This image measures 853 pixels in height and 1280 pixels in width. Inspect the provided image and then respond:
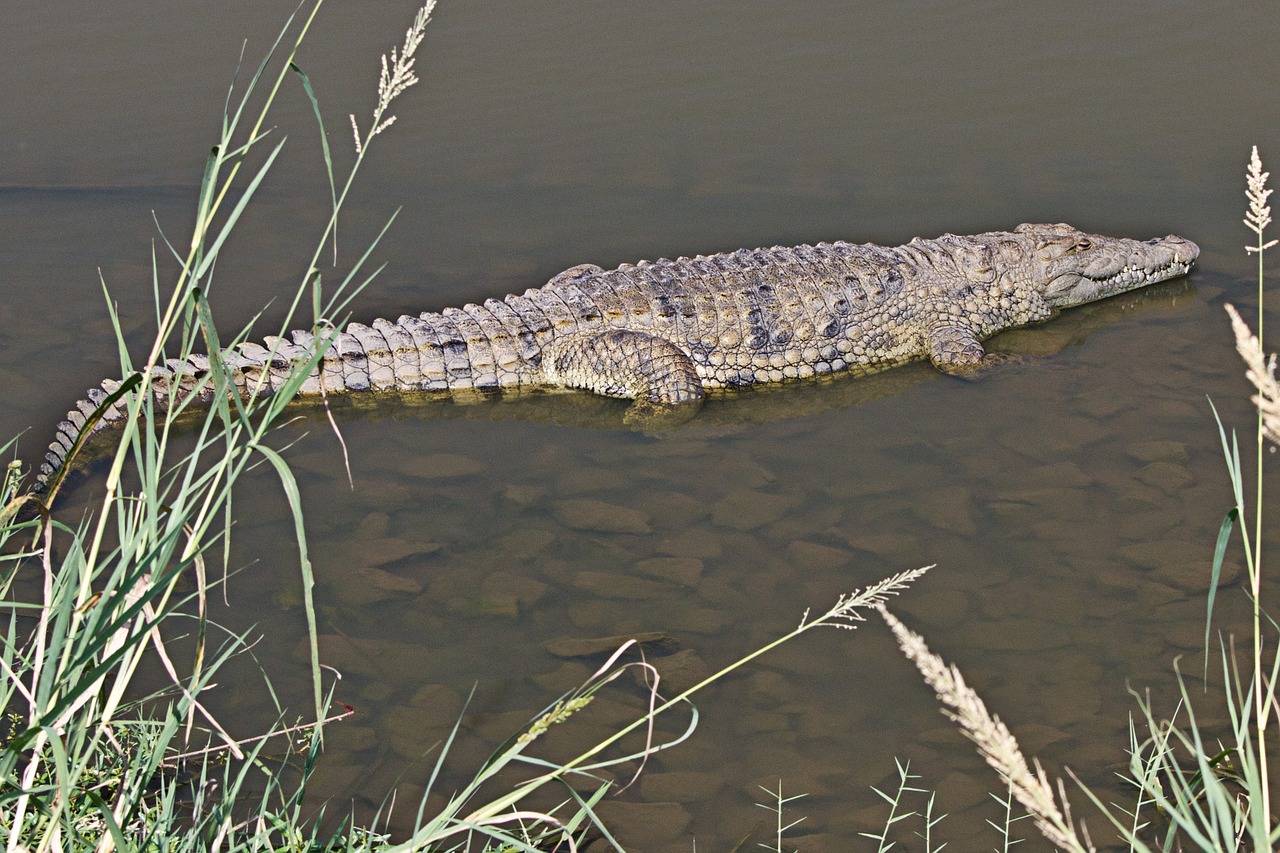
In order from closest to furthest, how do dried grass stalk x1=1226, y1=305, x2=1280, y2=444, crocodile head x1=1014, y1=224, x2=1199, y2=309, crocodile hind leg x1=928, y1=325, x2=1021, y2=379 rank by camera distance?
dried grass stalk x1=1226, y1=305, x2=1280, y2=444
crocodile hind leg x1=928, y1=325, x2=1021, y2=379
crocodile head x1=1014, y1=224, x2=1199, y2=309

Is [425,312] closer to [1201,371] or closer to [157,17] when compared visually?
[1201,371]

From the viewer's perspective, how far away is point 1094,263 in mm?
7285

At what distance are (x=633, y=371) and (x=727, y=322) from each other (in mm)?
627

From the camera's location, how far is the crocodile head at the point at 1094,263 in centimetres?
Result: 725

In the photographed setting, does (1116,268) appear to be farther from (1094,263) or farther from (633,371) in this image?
(633,371)

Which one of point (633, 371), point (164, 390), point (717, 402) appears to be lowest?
point (717, 402)

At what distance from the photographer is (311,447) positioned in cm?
612

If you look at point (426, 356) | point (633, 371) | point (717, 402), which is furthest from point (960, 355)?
point (426, 356)

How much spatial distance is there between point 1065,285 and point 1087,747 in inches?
149

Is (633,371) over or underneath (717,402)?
over

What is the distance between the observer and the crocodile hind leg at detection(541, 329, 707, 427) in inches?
251

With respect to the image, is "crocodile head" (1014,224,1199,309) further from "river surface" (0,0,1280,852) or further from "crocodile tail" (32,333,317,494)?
"crocodile tail" (32,333,317,494)

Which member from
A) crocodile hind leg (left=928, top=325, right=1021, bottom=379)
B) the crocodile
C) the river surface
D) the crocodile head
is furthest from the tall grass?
the crocodile head

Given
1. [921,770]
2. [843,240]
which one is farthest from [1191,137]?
[921,770]
